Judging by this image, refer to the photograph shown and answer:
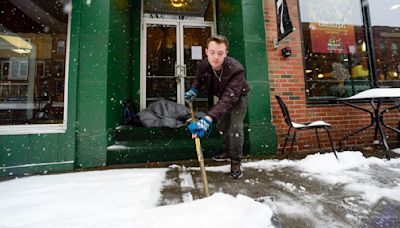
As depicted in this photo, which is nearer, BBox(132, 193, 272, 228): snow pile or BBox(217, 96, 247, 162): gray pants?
BBox(132, 193, 272, 228): snow pile

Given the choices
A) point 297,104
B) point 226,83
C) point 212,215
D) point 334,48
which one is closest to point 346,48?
point 334,48

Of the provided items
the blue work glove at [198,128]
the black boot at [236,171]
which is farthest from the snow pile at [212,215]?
the black boot at [236,171]

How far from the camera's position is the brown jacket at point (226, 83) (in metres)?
2.28

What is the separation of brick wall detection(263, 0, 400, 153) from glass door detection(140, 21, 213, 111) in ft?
5.72

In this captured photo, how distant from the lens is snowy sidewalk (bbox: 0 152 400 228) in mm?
1391

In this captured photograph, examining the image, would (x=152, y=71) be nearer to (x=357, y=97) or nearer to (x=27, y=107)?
(x=27, y=107)

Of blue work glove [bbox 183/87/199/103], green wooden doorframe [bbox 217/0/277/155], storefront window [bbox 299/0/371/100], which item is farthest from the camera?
storefront window [bbox 299/0/371/100]

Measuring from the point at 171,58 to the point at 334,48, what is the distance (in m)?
3.75

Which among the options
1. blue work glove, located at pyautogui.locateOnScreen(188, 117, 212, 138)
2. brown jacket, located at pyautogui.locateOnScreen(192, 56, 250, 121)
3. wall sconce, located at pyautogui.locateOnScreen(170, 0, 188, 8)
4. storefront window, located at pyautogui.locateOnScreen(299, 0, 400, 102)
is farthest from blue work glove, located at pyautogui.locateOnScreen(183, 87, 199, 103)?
wall sconce, located at pyautogui.locateOnScreen(170, 0, 188, 8)

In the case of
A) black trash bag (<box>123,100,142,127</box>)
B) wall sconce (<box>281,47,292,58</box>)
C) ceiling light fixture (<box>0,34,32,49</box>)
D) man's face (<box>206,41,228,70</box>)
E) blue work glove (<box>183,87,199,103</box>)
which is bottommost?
black trash bag (<box>123,100,142,127</box>)

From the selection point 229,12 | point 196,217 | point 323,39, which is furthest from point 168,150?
point 323,39

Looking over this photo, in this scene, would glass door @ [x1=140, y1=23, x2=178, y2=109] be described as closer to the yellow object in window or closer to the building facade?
the building facade

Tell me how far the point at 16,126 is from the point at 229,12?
4171mm

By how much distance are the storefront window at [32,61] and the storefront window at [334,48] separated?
4.45m
